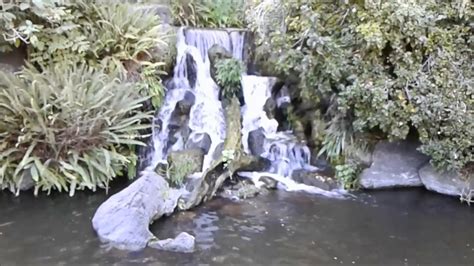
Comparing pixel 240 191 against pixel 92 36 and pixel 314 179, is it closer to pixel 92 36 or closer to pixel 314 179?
pixel 314 179

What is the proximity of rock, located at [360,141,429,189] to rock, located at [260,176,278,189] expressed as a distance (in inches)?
44.6

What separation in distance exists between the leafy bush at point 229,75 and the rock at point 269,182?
60.2 inches

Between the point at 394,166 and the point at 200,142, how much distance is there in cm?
263

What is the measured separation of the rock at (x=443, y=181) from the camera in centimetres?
635

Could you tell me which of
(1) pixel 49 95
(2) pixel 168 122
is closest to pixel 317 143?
(2) pixel 168 122

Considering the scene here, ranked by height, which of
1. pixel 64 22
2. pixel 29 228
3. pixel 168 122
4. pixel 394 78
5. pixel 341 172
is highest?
pixel 64 22

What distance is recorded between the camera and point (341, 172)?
673 centimetres

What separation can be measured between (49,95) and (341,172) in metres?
3.81

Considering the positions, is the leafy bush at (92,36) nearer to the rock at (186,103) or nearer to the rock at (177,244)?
the rock at (186,103)

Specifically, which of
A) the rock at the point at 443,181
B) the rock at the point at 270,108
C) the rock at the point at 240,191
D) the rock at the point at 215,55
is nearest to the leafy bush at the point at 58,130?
the rock at the point at 240,191

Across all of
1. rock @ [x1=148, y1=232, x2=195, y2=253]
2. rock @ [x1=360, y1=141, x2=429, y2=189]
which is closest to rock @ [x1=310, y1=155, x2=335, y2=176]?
rock @ [x1=360, y1=141, x2=429, y2=189]

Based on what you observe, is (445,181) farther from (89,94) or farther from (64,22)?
(64,22)

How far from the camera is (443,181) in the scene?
646cm

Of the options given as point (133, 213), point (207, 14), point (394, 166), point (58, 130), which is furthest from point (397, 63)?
point (58, 130)
